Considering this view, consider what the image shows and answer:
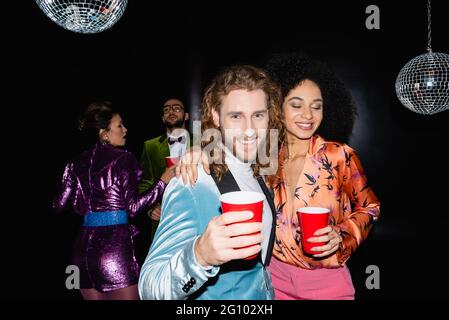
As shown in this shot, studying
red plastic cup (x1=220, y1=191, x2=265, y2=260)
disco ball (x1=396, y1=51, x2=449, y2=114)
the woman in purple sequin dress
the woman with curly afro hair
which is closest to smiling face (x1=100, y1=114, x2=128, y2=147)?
the woman in purple sequin dress

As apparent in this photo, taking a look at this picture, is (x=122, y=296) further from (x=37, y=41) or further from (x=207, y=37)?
(x=207, y=37)

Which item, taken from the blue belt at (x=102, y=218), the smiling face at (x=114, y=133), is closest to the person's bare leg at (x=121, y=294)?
the blue belt at (x=102, y=218)

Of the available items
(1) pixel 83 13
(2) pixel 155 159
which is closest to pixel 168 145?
(2) pixel 155 159

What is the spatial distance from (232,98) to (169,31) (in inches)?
158

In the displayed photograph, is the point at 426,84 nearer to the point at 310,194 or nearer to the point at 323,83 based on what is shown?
the point at 323,83

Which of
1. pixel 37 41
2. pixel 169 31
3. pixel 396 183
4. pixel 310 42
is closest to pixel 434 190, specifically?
pixel 396 183

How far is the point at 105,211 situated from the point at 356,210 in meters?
1.66

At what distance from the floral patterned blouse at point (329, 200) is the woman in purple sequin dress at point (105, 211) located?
976 mm

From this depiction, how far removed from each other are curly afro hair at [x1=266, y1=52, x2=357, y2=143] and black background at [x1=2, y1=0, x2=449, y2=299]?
88.9 inches

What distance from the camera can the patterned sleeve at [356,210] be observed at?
1805 millimetres

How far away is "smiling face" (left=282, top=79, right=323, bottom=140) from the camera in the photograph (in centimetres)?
193

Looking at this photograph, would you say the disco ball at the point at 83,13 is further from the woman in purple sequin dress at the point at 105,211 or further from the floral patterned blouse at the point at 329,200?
the floral patterned blouse at the point at 329,200

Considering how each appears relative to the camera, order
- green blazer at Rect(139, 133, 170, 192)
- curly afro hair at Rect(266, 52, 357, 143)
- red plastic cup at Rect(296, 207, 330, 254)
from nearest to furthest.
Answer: red plastic cup at Rect(296, 207, 330, 254)
curly afro hair at Rect(266, 52, 357, 143)
green blazer at Rect(139, 133, 170, 192)

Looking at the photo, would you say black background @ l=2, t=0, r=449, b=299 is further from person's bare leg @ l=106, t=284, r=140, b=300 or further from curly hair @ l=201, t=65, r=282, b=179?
curly hair @ l=201, t=65, r=282, b=179
